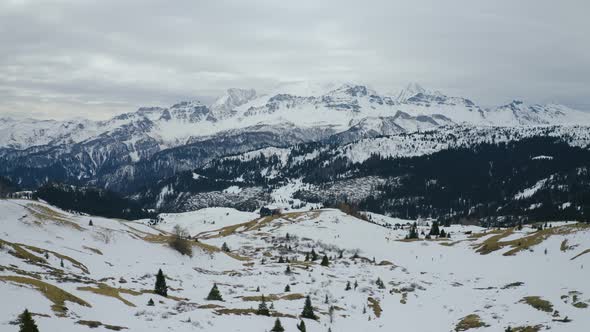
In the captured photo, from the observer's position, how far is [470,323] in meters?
63.8

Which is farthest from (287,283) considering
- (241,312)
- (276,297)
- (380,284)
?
(241,312)

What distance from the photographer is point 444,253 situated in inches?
5399

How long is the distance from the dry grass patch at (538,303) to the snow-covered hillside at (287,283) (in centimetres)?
26

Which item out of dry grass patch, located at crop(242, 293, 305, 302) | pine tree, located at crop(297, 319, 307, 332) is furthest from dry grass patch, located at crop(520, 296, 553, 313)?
dry grass patch, located at crop(242, 293, 305, 302)

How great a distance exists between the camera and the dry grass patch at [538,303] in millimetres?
63025

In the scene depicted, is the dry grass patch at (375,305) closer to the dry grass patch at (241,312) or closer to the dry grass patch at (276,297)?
the dry grass patch at (276,297)

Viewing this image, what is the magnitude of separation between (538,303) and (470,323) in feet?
34.2

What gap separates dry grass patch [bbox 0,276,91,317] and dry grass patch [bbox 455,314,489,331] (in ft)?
146

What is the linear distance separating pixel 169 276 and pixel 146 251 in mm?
28297

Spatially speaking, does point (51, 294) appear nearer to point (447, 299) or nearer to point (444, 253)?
point (447, 299)

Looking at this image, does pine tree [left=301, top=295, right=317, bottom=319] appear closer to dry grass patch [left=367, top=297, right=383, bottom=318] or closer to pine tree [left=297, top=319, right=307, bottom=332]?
pine tree [left=297, top=319, right=307, bottom=332]

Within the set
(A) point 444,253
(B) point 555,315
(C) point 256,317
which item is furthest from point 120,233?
(B) point 555,315

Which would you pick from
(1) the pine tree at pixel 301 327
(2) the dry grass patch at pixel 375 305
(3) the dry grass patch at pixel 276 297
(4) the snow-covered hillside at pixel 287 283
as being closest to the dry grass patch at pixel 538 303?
(4) the snow-covered hillside at pixel 287 283

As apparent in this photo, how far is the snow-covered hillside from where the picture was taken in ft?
178
